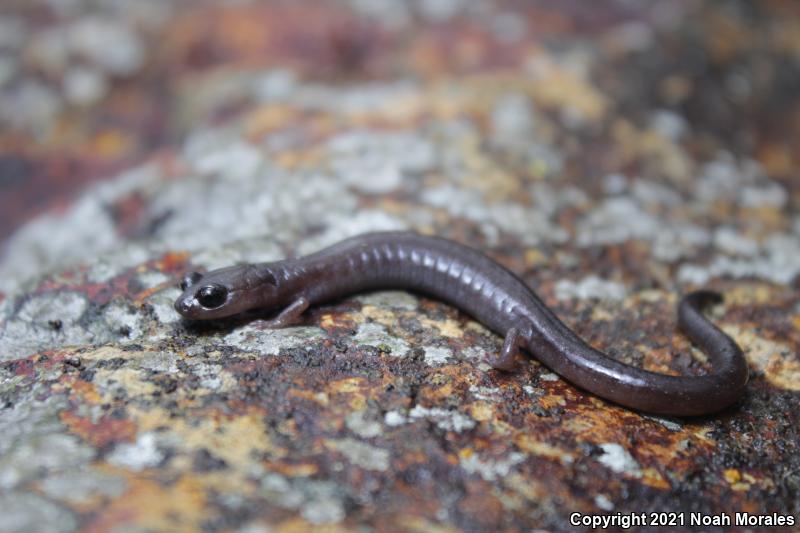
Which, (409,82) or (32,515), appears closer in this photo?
(32,515)

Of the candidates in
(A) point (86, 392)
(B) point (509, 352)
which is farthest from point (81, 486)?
(B) point (509, 352)

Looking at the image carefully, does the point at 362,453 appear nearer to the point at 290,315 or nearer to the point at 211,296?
the point at 290,315

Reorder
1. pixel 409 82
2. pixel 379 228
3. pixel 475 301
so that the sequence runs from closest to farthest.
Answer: pixel 475 301
pixel 379 228
pixel 409 82

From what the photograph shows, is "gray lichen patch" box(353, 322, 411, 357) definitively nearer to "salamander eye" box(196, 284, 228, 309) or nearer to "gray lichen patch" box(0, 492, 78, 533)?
"salamander eye" box(196, 284, 228, 309)

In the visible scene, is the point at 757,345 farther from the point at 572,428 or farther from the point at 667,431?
the point at 572,428

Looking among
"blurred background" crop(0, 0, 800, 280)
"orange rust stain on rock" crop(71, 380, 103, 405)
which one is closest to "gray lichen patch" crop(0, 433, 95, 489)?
"orange rust stain on rock" crop(71, 380, 103, 405)

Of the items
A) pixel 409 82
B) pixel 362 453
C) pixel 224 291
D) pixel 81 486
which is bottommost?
pixel 362 453

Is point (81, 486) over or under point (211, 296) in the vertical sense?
under

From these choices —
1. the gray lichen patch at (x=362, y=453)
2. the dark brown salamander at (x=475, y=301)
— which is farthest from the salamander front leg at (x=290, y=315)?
the gray lichen patch at (x=362, y=453)

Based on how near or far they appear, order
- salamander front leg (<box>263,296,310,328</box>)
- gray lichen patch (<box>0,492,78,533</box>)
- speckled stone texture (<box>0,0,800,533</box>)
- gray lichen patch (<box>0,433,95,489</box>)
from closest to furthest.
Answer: gray lichen patch (<box>0,492,78,533</box>), gray lichen patch (<box>0,433,95,489</box>), speckled stone texture (<box>0,0,800,533</box>), salamander front leg (<box>263,296,310,328</box>)
